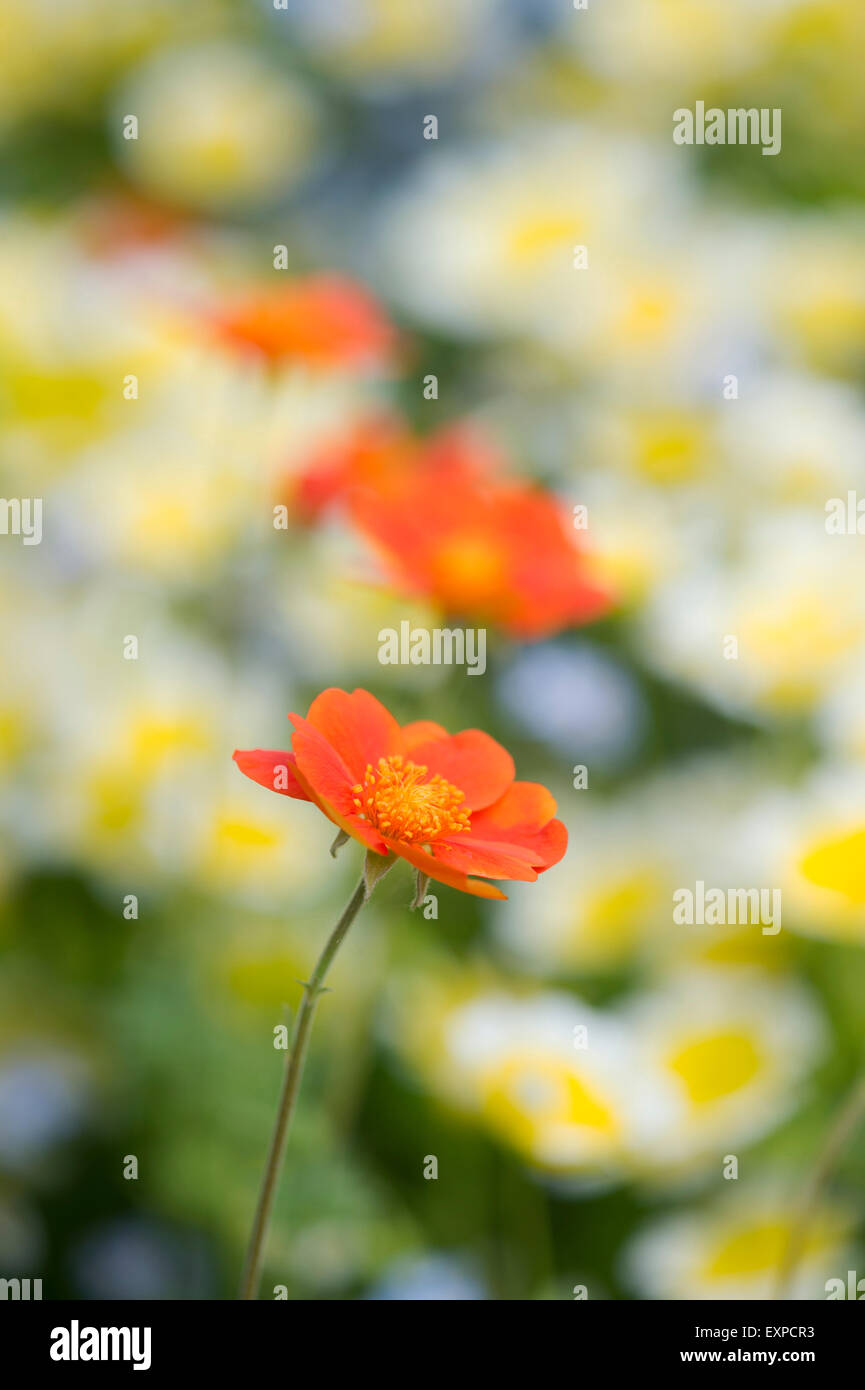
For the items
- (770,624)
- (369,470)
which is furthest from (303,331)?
(770,624)

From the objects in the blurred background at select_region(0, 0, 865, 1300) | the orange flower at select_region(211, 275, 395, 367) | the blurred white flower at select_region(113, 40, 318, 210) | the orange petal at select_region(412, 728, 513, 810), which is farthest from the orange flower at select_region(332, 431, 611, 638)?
the blurred white flower at select_region(113, 40, 318, 210)

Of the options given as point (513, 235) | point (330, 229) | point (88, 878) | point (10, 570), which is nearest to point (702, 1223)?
point (88, 878)

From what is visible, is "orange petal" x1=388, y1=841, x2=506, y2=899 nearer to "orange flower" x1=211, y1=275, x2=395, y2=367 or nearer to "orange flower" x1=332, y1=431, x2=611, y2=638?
"orange flower" x1=332, y1=431, x2=611, y2=638

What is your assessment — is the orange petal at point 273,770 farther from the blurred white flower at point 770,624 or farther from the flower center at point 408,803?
the blurred white flower at point 770,624

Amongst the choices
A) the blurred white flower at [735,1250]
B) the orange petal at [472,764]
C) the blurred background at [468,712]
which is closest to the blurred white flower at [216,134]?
the blurred background at [468,712]

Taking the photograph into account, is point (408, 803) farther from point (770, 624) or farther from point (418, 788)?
point (770, 624)
